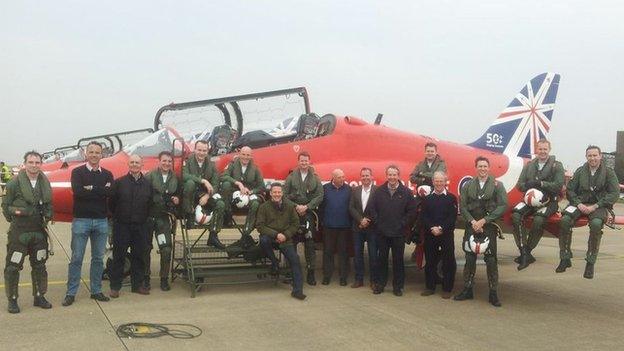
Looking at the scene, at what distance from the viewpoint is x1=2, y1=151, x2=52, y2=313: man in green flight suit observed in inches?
222

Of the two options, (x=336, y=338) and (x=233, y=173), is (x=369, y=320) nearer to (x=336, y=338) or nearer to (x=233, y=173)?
(x=336, y=338)

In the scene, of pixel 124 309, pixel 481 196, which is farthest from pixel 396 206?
pixel 124 309

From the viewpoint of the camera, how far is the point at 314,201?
713 cm

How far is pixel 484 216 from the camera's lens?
257 inches

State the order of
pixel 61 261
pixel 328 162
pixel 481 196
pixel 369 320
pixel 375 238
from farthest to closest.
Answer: pixel 61 261 → pixel 328 162 → pixel 375 238 → pixel 481 196 → pixel 369 320

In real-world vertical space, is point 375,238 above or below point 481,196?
below

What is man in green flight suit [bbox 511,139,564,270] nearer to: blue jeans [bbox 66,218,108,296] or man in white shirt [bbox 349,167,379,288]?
man in white shirt [bbox 349,167,379,288]

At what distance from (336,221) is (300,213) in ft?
1.89

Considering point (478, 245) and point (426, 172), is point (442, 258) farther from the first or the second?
point (426, 172)

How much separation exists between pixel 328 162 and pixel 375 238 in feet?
5.66

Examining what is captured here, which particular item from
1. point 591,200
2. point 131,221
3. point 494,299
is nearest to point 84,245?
point 131,221

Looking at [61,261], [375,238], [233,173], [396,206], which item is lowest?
[61,261]

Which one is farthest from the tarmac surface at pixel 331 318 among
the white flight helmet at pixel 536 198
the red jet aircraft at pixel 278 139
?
the red jet aircraft at pixel 278 139

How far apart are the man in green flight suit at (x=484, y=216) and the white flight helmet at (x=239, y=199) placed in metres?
2.79
